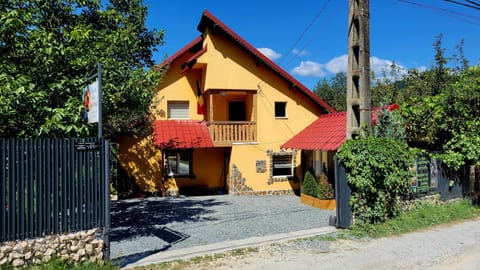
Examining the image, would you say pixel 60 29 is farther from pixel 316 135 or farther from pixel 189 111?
pixel 316 135

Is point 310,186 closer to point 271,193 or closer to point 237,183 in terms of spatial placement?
point 271,193

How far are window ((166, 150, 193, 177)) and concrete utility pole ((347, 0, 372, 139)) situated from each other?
9291 mm

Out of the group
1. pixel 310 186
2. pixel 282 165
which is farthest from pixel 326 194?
pixel 282 165

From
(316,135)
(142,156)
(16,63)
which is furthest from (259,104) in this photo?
(16,63)

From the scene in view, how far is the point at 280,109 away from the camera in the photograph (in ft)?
58.7

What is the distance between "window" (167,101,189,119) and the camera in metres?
17.2

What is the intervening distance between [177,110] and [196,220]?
7.82 metres

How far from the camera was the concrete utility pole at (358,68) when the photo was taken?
9539 mm

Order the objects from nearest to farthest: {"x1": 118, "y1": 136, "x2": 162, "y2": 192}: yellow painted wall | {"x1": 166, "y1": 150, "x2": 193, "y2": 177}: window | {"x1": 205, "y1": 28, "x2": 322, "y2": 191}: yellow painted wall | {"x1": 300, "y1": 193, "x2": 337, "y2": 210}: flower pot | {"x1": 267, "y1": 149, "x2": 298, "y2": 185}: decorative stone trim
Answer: {"x1": 300, "y1": 193, "x2": 337, "y2": 210}: flower pot, {"x1": 118, "y1": 136, "x2": 162, "y2": 192}: yellow painted wall, {"x1": 205, "y1": 28, "x2": 322, "y2": 191}: yellow painted wall, {"x1": 166, "y1": 150, "x2": 193, "y2": 177}: window, {"x1": 267, "y1": 149, "x2": 298, "y2": 185}: decorative stone trim

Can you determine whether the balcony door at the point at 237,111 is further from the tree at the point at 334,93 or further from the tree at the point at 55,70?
the tree at the point at 334,93

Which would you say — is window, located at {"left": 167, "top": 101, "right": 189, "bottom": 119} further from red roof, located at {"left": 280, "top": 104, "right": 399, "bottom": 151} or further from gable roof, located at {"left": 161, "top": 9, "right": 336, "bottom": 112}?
red roof, located at {"left": 280, "top": 104, "right": 399, "bottom": 151}

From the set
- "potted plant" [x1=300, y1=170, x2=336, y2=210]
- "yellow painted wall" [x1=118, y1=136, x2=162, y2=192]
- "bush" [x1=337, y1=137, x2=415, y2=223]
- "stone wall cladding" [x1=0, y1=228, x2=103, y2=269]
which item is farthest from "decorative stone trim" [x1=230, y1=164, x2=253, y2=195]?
"stone wall cladding" [x1=0, y1=228, x2=103, y2=269]

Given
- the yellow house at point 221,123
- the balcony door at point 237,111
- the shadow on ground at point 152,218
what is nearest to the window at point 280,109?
the yellow house at point 221,123

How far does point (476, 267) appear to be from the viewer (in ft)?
20.7
